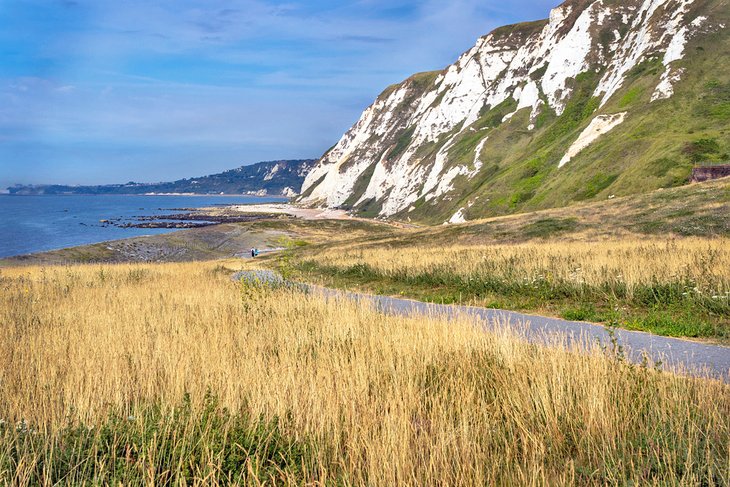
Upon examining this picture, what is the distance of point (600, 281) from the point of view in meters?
15.3

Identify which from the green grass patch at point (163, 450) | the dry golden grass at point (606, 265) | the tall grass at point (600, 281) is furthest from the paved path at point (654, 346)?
the green grass patch at point (163, 450)

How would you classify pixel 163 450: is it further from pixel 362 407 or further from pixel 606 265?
pixel 606 265

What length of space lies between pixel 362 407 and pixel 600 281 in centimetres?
1186

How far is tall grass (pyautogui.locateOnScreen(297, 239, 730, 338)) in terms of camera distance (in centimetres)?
1232

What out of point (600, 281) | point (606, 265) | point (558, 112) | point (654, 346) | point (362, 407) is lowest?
point (654, 346)

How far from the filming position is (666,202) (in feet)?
126

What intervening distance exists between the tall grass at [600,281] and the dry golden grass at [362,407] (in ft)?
11.6

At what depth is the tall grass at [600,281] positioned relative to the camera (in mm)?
12320

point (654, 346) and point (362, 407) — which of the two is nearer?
point (362, 407)

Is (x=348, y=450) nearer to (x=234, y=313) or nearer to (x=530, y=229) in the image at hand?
(x=234, y=313)

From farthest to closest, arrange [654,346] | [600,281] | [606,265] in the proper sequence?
[606,265] < [600,281] < [654,346]

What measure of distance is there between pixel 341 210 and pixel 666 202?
143311 mm

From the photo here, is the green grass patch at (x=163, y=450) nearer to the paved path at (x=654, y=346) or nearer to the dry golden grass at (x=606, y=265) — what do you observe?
the paved path at (x=654, y=346)

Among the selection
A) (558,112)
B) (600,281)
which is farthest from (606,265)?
(558,112)
